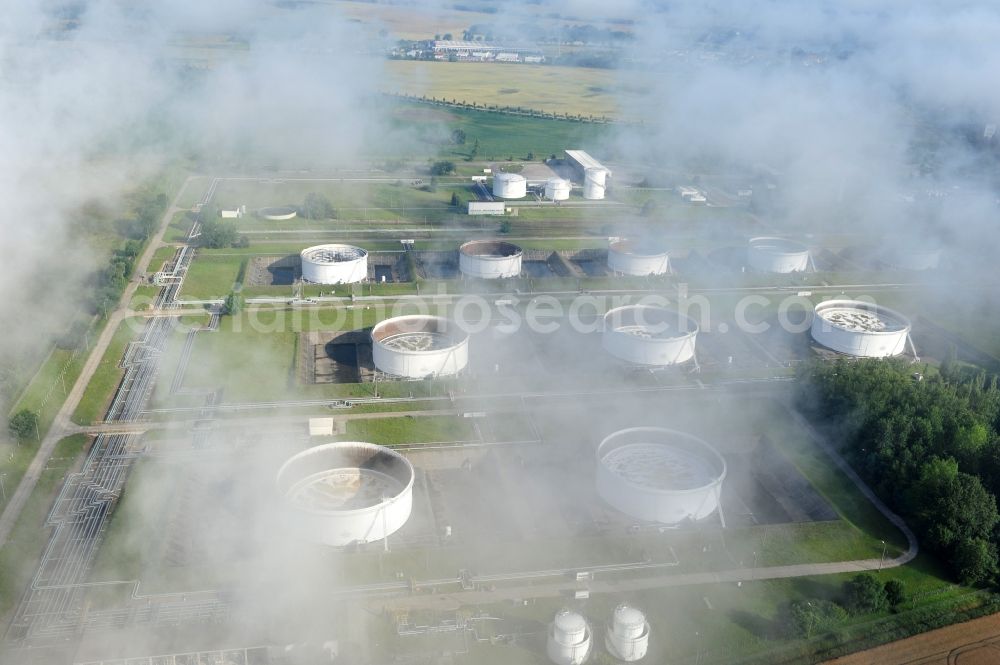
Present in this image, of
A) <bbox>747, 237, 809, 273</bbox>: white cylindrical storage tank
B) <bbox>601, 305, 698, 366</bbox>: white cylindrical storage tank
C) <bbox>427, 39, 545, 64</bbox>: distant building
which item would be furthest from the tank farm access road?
<bbox>427, 39, 545, 64</bbox>: distant building

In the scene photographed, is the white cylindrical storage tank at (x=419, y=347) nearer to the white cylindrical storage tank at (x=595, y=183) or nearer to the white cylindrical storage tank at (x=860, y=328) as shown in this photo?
the white cylindrical storage tank at (x=860, y=328)

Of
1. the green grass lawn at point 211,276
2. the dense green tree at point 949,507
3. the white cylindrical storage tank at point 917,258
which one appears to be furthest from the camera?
the white cylindrical storage tank at point 917,258

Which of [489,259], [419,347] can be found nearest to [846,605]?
[419,347]

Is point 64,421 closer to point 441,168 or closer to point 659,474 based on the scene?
point 659,474

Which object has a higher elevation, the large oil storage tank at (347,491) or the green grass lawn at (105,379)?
the large oil storage tank at (347,491)

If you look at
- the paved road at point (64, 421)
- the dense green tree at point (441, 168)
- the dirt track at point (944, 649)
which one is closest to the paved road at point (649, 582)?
the dirt track at point (944, 649)

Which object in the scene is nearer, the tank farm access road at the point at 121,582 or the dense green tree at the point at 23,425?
the tank farm access road at the point at 121,582

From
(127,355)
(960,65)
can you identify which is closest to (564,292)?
(127,355)
